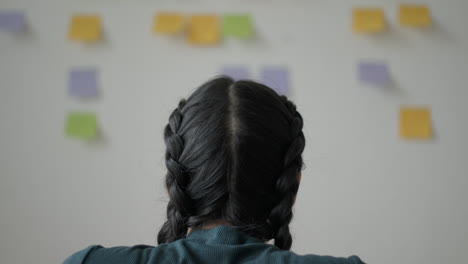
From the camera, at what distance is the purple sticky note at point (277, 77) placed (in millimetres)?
1666


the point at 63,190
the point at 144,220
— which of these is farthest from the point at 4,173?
the point at 144,220

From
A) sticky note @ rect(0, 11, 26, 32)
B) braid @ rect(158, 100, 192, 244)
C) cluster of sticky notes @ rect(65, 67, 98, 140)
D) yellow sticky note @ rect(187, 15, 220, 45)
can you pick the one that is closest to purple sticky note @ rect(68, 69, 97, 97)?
cluster of sticky notes @ rect(65, 67, 98, 140)

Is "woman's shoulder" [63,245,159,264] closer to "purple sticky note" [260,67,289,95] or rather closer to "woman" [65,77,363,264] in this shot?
"woman" [65,77,363,264]

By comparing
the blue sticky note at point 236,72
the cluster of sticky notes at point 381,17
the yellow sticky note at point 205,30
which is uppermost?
the cluster of sticky notes at point 381,17

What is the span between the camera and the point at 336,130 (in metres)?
1.68

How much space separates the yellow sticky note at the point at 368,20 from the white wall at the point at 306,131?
0.03 meters

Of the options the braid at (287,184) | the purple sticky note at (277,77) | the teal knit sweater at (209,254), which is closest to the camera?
the teal knit sweater at (209,254)

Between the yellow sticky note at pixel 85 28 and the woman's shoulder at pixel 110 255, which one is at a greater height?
the yellow sticky note at pixel 85 28

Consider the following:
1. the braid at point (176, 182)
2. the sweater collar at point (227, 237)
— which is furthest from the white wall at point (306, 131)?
the sweater collar at point (227, 237)

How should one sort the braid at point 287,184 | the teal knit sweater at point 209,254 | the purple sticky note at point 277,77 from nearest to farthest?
1. the teal knit sweater at point 209,254
2. the braid at point 287,184
3. the purple sticky note at point 277,77

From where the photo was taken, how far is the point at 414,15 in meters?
1.68

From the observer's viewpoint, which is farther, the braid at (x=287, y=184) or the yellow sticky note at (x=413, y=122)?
the yellow sticky note at (x=413, y=122)

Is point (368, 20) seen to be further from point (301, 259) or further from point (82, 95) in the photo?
point (301, 259)

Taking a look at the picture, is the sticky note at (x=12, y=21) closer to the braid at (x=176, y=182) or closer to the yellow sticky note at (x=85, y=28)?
the yellow sticky note at (x=85, y=28)
